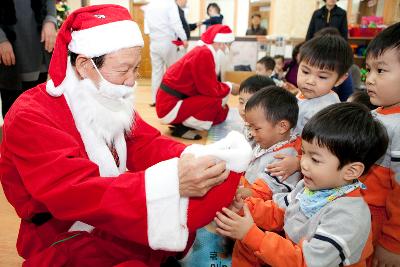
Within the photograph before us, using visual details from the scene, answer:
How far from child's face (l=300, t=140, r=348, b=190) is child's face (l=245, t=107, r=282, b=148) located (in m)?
0.52

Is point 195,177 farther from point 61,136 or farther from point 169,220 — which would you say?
point 61,136

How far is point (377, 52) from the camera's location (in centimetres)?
128

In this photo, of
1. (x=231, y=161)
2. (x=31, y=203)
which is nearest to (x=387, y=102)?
(x=231, y=161)

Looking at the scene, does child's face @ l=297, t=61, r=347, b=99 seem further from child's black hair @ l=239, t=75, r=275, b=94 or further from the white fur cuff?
the white fur cuff

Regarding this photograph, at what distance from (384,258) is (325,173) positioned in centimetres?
51

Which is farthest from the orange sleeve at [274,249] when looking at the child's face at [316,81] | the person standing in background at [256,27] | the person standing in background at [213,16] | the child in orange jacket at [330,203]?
the person standing in background at [256,27]

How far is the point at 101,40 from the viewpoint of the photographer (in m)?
1.09

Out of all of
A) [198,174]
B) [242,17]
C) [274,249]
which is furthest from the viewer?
[242,17]

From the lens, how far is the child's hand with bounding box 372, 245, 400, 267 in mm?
1241

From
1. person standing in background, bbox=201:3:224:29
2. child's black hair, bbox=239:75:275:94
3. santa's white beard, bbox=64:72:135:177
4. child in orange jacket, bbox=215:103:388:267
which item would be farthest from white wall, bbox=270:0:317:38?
santa's white beard, bbox=64:72:135:177

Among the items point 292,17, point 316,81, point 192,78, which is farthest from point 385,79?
point 292,17

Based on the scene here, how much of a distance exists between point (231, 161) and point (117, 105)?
46 centimetres

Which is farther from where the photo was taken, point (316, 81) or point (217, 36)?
point (217, 36)

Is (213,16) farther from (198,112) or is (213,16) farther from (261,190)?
(261,190)
